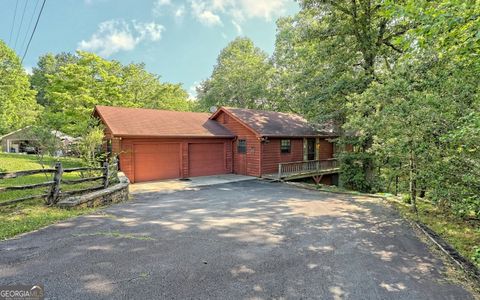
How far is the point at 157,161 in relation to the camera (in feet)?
47.6

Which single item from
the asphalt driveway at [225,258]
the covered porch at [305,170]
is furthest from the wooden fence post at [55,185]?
the covered porch at [305,170]

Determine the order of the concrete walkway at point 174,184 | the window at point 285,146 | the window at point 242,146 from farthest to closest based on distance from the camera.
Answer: the window at point 285,146, the window at point 242,146, the concrete walkway at point 174,184

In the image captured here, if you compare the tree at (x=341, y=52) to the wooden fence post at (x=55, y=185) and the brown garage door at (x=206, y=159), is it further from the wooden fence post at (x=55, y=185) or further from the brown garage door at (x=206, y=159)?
the wooden fence post at (x=55, y=185)

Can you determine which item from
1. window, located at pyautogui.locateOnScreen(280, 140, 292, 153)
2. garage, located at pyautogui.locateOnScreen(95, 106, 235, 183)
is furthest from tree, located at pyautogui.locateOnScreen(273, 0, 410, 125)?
garage, located at pyautogui.locateOnScreen(95, 106, 235, 183)

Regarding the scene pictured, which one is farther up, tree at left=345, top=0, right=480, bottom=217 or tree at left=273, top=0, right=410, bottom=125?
tree at left=273, top=0, right=410, bottom=125

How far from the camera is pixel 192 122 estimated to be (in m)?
17.6

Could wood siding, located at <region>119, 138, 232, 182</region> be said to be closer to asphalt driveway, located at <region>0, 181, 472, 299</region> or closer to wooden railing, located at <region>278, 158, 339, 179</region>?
wooden railing, located at <region>278, 158, 339, 179</region>

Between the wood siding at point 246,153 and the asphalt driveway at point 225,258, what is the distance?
8604 millimetres

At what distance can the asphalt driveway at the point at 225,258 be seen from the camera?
134 inches

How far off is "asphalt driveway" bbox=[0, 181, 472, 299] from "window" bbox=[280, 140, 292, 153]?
991cm

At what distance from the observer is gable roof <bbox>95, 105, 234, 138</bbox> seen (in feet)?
44.6

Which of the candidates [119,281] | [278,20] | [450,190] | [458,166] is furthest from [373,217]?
[278,20]

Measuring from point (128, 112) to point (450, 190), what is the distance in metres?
15.7

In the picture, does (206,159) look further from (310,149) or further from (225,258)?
(225,258)
